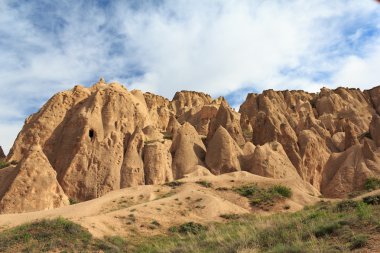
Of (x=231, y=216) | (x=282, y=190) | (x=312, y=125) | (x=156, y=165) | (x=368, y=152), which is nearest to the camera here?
(x=231, y=216)

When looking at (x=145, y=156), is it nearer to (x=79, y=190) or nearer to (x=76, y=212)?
(x=79, y=190)

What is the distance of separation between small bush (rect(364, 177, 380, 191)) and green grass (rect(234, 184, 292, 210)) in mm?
10206

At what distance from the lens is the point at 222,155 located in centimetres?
4478

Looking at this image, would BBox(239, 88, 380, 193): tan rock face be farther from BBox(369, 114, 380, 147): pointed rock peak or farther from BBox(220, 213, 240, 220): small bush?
BBox(220, 213, 240, 220): small bush

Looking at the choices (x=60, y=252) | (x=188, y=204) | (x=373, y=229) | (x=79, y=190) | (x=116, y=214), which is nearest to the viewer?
(x=373, y=229)

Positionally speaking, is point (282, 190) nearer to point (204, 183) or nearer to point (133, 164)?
point (204, 183)

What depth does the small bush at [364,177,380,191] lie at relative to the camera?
130ft

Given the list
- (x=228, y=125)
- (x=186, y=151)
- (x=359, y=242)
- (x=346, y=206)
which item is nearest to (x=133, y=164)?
(x=186, y=151)

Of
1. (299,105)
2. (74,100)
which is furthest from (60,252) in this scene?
(299,105)

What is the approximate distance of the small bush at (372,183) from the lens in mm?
39531

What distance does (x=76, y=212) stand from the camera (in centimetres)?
2695

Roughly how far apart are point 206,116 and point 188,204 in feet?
140

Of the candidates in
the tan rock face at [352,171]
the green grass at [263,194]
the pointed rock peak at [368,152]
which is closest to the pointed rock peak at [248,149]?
the tan rock face at [352,171]

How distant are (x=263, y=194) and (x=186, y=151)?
13758mm
